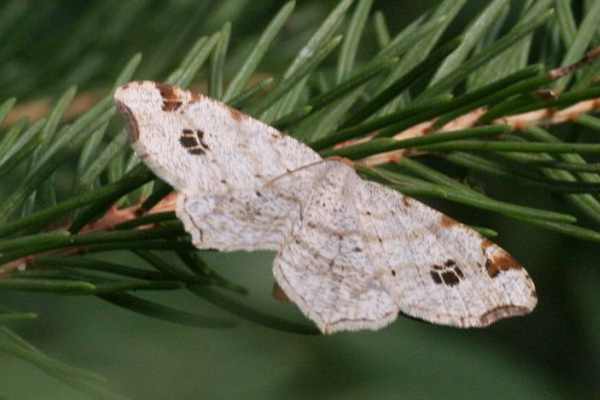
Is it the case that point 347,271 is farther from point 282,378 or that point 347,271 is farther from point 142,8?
point 282,378

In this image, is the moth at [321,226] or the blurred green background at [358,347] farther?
the blurred green background at [358,347]

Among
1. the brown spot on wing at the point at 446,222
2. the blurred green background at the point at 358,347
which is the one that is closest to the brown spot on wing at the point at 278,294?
the brown spot on wing at the point at 446,222

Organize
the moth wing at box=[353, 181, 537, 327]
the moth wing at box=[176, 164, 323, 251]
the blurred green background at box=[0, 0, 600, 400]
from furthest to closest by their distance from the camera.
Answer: the blurred green background at box=[0, 0, 600, 400] → the moth wing at box=[353, 181, 537, 327] → the moth wing at box=[176, 164, 323, 251]

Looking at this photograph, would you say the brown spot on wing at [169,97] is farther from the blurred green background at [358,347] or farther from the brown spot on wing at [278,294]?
the blurred green background at [358,347]

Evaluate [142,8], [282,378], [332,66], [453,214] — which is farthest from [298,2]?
[282,378]

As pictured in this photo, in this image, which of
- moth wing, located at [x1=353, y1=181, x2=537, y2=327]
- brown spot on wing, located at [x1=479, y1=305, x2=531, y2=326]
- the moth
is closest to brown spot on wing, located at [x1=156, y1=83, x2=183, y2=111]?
the moth

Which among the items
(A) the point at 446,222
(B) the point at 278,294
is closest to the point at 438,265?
(A) the point at 446,222

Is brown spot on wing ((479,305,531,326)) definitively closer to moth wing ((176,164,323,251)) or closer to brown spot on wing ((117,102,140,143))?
moth wing ((176,164,323,251))
